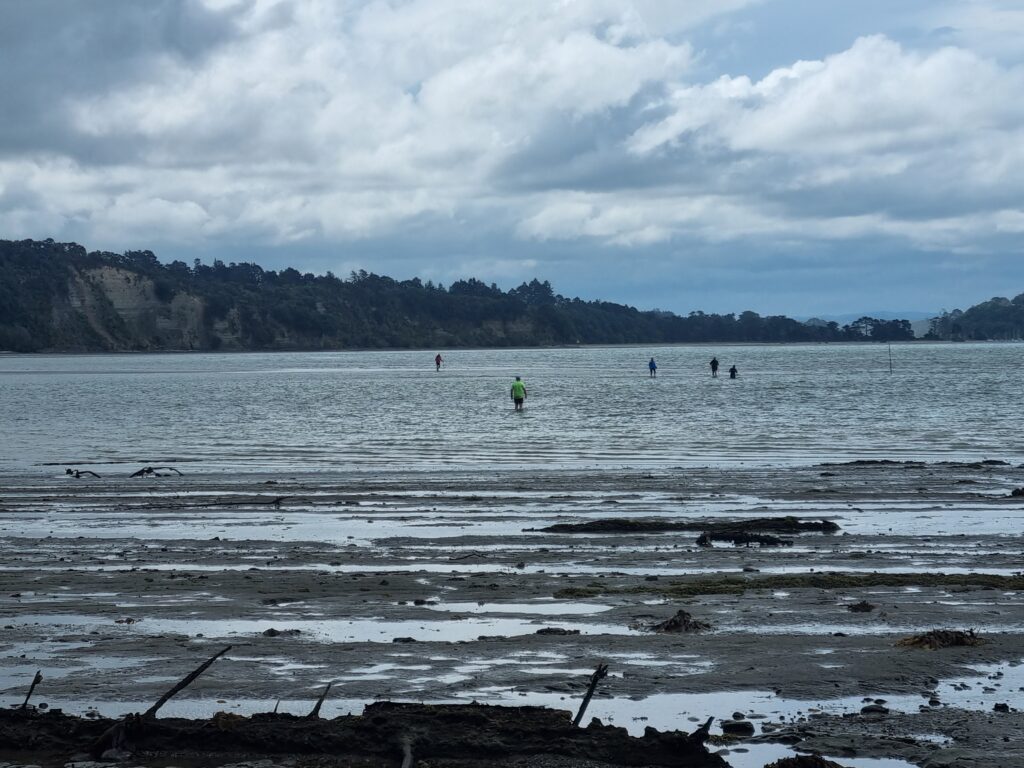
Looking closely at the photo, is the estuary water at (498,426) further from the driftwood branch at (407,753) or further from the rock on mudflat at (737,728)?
the driftwood branch at (407,753)

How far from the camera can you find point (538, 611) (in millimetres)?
11500

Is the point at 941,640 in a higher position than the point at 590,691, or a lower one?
lower

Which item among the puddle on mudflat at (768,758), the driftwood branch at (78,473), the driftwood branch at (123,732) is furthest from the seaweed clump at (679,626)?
the driftwood branch at (78,473)

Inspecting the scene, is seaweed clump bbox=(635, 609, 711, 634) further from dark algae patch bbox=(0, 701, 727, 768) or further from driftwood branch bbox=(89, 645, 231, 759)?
driftwood branch bbox=(89, 645, 231, 759)

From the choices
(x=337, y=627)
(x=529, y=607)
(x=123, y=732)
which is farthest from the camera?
(x=529, y=607)

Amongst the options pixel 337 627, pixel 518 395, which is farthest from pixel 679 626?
pixel 518 395

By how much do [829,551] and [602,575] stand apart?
3.16m

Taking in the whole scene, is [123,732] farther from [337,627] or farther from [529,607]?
[529,607]

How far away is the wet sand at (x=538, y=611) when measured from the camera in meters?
8.56

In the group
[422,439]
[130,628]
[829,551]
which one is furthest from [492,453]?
[130,628]

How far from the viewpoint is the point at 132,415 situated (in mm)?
52531

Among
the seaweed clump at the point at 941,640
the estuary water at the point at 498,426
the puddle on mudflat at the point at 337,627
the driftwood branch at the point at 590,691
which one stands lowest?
the estuary water at the point at 498,426

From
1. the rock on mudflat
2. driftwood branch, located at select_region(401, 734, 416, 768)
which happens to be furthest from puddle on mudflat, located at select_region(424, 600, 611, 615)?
driftwood branch, located at select_region(401, 734, 416, 768)

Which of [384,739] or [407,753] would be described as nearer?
[407,753]
